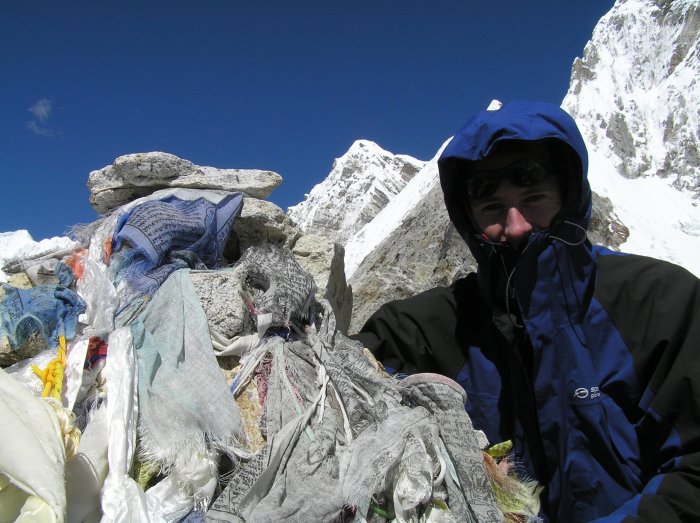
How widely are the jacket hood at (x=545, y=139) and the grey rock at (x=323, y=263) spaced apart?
45.7 inches

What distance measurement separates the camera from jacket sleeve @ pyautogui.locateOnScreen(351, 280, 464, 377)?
241 cm

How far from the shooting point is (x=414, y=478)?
153cm

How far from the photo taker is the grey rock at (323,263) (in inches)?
124

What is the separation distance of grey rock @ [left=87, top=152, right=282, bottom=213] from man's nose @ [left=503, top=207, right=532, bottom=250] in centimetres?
159

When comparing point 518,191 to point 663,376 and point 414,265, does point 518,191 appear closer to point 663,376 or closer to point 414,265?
point 663,376

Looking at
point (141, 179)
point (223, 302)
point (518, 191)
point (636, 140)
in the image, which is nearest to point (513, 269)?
point (518, 191)

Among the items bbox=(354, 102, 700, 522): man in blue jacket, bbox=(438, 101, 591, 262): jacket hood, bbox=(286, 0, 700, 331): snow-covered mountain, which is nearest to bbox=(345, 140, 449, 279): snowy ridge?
bbox=(286, 0, 700, 331): snow-covered mountain

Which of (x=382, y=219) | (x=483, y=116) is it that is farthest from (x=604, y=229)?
(x=382, y=219)

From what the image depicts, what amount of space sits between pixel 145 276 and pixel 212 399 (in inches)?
28.1

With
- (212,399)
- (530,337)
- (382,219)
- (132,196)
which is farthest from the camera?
(382,219)

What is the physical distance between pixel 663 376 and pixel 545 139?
969 millimetres

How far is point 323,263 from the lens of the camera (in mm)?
3240

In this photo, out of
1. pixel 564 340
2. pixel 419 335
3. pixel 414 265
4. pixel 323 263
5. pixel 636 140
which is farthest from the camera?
pixel 636 140

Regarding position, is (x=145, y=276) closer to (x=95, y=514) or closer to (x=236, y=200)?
(x=236, y=200)
